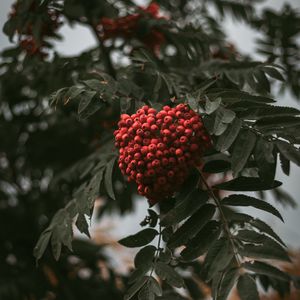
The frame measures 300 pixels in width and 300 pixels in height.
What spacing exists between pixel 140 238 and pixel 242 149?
0.43 m

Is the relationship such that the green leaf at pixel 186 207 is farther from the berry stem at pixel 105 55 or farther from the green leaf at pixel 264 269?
the berry stem at pixel 105 55

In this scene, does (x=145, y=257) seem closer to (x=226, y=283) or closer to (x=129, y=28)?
(x=226, y=283)

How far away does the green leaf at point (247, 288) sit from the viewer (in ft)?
3.98

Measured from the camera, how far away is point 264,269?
Answer: 1287 mm

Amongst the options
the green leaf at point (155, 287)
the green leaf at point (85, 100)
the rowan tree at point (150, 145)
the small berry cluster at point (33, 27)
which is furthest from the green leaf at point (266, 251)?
the small berry cluster at point (33, 27)

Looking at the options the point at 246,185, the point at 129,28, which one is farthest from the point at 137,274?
the point at 129,28

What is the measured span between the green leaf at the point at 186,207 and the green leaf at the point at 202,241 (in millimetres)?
63

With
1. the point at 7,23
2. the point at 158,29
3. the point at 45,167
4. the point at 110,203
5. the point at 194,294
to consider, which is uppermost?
the point at 7,23

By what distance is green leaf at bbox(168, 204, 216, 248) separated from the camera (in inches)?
55.2

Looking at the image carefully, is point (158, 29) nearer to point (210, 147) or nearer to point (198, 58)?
point (198, 58)

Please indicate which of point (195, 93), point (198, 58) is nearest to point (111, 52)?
point (198, 58)

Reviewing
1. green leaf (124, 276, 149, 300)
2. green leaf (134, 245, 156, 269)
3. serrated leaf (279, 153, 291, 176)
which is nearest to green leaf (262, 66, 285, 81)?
serrated leaf (279, 153, 291, 176)

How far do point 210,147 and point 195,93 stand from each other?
0.58 ft

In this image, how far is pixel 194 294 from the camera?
2457 mm
